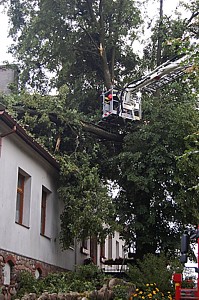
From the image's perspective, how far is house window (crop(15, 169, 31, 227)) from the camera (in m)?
17.6

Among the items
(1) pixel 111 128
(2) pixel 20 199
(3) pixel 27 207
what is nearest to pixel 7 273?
(3) pixel 27 207

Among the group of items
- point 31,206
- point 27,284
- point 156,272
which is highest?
point 31,206

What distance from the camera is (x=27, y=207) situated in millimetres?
17906

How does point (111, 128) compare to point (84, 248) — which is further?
point (84, 248)

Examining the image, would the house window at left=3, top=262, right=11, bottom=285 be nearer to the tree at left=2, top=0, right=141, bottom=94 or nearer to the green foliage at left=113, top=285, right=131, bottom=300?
the green foliage at left=113, top=285, right=131, bottom=300

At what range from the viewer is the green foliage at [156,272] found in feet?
60.8

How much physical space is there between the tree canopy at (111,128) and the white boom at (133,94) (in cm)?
63

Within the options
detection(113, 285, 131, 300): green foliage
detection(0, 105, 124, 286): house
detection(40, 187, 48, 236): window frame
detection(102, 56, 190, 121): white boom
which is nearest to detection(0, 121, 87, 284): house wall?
detection(0, 105, 124, 286): house

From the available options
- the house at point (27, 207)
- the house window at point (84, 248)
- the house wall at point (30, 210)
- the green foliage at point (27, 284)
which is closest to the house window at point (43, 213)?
the house at point (27, 207)

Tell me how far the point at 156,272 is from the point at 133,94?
32.3ft

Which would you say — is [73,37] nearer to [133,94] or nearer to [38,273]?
[133,94]

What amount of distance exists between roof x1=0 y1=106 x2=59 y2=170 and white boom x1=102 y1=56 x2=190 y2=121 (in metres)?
5.10

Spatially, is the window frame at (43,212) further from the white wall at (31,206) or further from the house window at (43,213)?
the white wall at (31,206)

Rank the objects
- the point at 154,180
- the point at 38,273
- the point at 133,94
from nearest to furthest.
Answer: the point at 38,273
the point at 154,180
the point at 133,94
